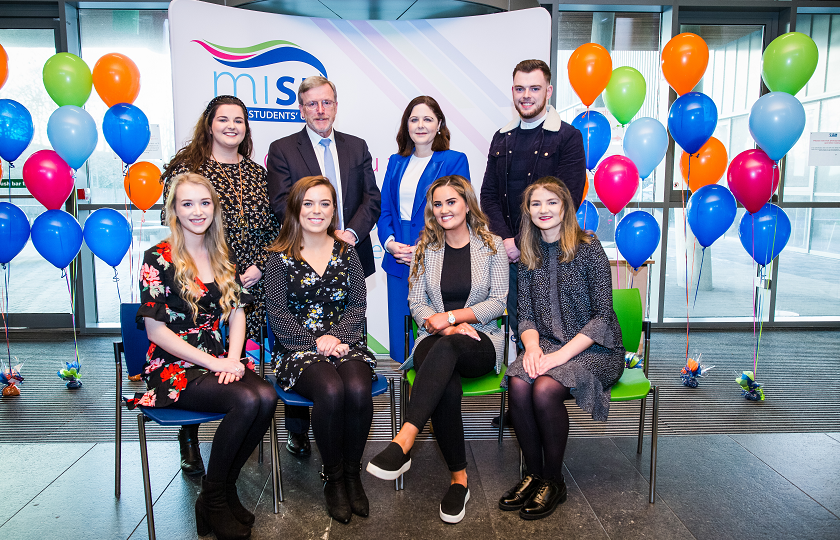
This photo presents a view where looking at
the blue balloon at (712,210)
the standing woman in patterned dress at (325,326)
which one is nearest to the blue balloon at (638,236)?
the blue balloon at (712,210)

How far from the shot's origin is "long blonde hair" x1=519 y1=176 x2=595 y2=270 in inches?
97.0

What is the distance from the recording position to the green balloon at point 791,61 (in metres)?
3.20

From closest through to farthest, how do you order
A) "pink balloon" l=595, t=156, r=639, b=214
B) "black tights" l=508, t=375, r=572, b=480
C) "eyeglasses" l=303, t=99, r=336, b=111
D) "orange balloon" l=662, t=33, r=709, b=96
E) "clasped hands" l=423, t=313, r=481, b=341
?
"black tights" l=508, t=375, r=572, b=480
"clasped hands" l=423, t=313, r=481, b=341
"eyeglasses" l=303, t=99, r=336, b=111
"orange balloon" l=662, t=33, r=709, b=96
"pink balloon" l=595, t=156, r=639, b=214

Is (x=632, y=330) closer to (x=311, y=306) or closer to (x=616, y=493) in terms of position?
(x=616, y=493)

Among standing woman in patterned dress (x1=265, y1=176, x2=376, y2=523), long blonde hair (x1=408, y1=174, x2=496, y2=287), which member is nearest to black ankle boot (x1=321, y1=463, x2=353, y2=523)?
standing woman in patterned dress (x1=265, y1=176, x2=376, y2=523)

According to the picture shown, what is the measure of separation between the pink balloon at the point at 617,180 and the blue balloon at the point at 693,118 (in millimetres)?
356

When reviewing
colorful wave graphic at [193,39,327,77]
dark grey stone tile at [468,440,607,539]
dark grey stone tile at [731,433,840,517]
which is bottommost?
dark grey stone tile at [468,440,607,539]

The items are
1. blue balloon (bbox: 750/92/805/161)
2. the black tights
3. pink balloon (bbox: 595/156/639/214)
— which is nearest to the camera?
the black tights

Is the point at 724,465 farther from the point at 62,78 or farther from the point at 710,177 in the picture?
the point at 62,78

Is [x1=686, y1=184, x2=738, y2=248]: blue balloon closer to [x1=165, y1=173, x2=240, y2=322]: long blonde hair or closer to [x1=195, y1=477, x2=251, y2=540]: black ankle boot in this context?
[x1=165, y1=173, x2=240, y2=322]: long blonde hair

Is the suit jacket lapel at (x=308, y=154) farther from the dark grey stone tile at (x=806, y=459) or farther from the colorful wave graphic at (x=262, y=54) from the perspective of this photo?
the dark grey stone tile at (x=806, y=459)

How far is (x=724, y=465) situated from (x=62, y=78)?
433 cm

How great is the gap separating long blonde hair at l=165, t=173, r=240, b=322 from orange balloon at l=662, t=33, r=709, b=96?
2.90m

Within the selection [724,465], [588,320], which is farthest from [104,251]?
[724,465]
